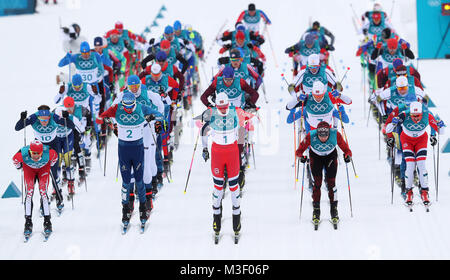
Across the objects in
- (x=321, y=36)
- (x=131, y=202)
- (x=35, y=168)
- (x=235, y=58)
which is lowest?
(x=131, y=202)

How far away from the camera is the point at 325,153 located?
35.1ft

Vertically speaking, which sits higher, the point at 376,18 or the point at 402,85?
the point at 376,18

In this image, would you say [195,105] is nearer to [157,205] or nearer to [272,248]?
[157,205]

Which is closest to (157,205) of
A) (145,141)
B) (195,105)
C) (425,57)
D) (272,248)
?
(145,141)

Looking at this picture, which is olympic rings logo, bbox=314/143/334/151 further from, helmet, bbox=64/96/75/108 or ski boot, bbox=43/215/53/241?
helmet, bbox=64/96/75/108

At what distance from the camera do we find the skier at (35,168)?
1081cm

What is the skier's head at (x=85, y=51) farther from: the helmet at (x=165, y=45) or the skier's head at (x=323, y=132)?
the skier's head at (x=323, y=132)

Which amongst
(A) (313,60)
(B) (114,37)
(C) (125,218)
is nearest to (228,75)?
(A) (313,60)

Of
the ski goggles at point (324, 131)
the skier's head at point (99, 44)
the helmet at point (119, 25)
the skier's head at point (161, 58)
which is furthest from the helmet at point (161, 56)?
the helmet at point (119, 25)

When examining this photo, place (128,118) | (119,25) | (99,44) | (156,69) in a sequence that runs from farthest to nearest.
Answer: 1. (119,25)
2. (99,44)
3. (156,69)
4. (128,118)

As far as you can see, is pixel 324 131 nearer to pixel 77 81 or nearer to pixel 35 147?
pixel 35 147

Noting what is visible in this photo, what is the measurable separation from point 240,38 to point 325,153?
568cm

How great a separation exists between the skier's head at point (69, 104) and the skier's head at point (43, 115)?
3.38 feet

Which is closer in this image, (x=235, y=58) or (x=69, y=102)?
(x=69, y=102)
